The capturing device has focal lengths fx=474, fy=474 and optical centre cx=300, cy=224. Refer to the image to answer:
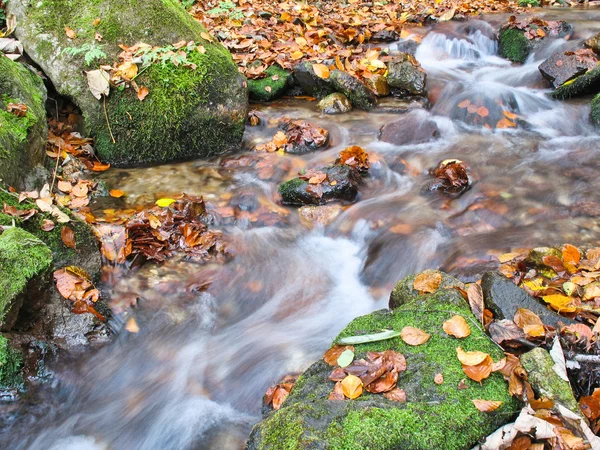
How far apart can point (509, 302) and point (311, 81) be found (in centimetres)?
564

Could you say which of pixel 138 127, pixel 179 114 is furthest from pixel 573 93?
pixel 138 127

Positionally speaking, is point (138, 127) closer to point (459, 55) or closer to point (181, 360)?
point (181, 360)

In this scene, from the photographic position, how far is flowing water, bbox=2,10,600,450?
3.28m

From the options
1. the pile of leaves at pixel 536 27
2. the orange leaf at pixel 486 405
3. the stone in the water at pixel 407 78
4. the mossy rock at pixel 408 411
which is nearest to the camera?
the mossy rock at pixel 408 411

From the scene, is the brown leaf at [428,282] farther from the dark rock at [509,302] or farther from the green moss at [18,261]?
the green moss at [18,261]

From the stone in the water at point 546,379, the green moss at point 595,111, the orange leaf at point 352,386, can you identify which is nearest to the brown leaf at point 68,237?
the orange leaf at point 352,386

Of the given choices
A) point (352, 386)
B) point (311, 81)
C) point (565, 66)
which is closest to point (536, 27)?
point (565, 66)

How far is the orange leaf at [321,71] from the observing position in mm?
7651

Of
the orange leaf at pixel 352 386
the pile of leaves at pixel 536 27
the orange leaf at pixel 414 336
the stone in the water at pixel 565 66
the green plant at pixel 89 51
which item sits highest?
the green plant at pixel 89 51

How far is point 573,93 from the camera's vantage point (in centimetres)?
757

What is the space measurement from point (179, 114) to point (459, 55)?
20.8 feet

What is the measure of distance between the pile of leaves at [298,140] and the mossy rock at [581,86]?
13.1ft

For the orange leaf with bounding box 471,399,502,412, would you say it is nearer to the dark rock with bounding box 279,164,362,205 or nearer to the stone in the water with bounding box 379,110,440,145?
the dark rock with bounding box 279,164,362,205

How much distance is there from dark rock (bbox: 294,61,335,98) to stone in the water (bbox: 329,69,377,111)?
0.61ft
